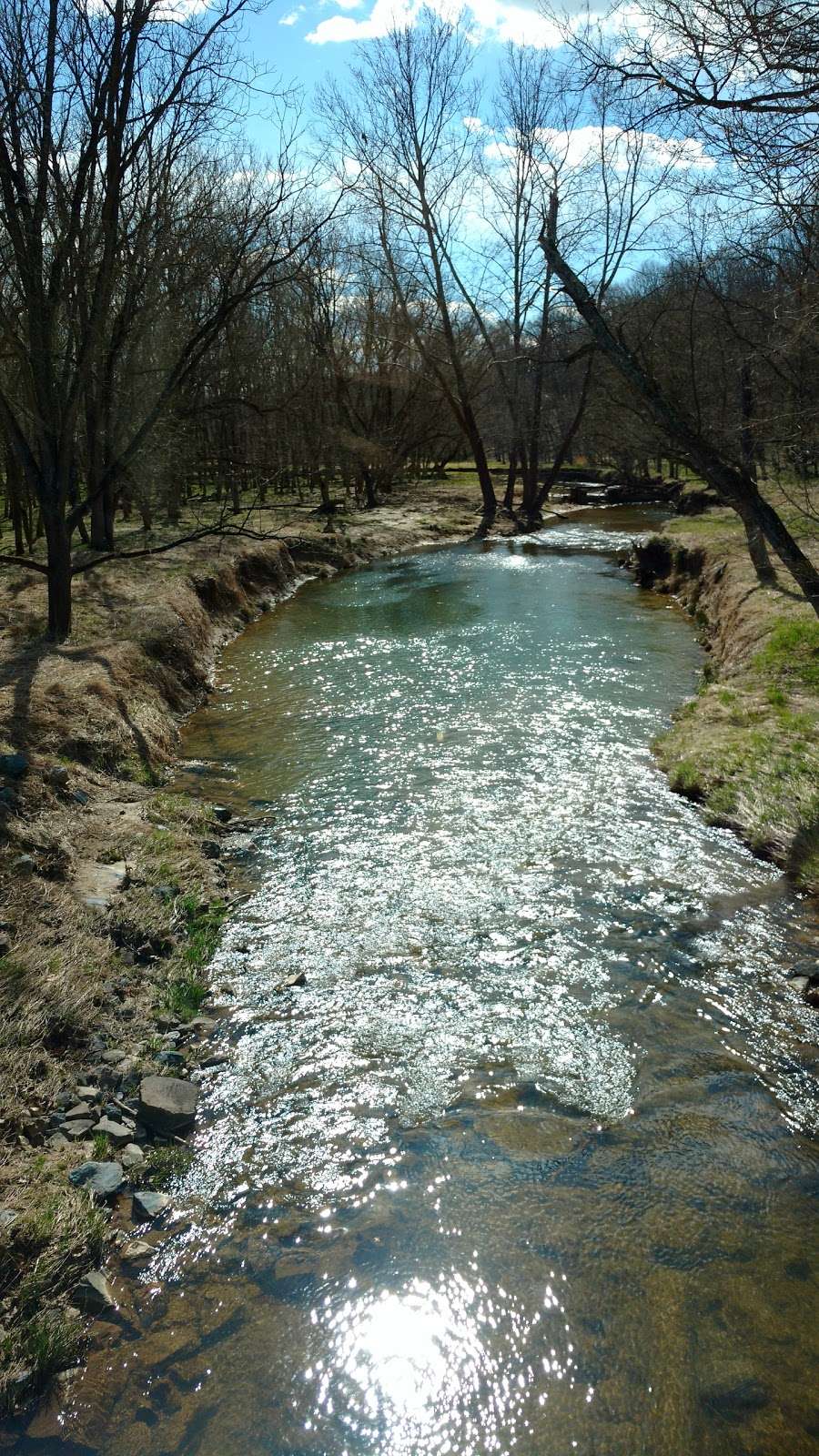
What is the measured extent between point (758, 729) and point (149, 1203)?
6.77 m

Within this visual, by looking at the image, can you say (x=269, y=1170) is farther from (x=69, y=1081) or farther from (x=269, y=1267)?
(x=69, y=1081)

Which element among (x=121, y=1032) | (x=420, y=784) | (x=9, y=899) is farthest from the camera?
(x=420, y=784)

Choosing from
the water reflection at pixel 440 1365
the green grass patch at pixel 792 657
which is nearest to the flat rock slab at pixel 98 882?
the water reflection at pixel 440 1365

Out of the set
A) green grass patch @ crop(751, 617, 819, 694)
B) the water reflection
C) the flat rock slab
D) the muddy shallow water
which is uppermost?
green grass patch @ crop(751, 617, 819, 694)

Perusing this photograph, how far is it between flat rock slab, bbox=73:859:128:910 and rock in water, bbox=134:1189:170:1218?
7.03ft

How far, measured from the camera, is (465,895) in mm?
6312

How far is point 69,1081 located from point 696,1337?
2.84 metres

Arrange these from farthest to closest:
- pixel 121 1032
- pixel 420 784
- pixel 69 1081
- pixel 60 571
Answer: pixel 60 571, pixel 420 784, pixel 121 1032, pixel 69 1081

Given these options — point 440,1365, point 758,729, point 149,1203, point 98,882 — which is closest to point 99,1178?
point 149,1203

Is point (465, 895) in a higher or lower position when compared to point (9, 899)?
lower

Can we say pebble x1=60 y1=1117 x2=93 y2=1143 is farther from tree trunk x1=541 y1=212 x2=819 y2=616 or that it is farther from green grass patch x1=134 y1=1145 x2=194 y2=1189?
tree trunk x1=541 y1=212 x2=819 y2=616

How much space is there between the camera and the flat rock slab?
5.64 m

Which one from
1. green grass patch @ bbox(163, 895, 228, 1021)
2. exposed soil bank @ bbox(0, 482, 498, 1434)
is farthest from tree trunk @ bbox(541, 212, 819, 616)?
green grass patch @ bbox(163, 895, 228, 1021)

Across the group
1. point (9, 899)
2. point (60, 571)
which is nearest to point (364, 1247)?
point (9, 899)
